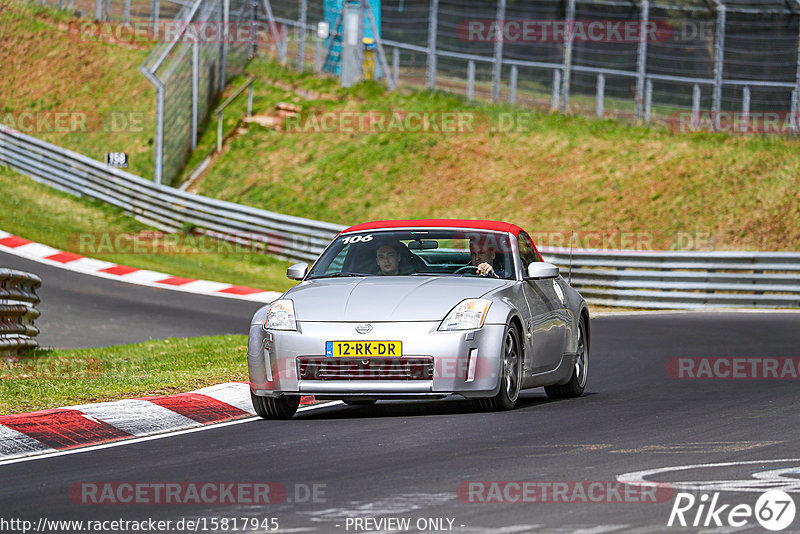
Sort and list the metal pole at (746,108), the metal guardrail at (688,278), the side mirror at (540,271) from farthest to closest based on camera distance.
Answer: the metal pole at (746,108) → the metal guardrail at (688,278) → the side mirror at (540,271)

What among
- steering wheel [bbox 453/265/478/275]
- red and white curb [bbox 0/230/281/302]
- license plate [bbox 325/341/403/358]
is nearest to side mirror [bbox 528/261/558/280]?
steering wheel [bbox 453/265/478/275]

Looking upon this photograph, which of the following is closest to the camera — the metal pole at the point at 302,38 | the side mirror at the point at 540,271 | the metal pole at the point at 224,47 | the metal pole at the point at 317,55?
the side mirror at the point at 540,271

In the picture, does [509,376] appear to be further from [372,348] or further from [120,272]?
[120,272]

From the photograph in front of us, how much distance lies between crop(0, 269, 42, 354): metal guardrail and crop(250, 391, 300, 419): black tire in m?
4.50

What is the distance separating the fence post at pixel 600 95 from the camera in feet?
96.7

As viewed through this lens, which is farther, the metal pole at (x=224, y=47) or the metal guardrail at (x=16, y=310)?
the metal pole at (x=224, y=47)

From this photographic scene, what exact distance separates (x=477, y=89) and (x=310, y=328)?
80.4ft

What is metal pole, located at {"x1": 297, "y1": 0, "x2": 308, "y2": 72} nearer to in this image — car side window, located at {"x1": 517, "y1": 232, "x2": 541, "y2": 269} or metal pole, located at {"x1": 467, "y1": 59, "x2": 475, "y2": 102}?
metal pole, located at {"x1": 467, "y1": 59, "x2": 475, "y2": 102}

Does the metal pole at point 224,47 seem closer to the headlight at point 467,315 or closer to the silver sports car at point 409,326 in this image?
the silver sports car at point 409,326

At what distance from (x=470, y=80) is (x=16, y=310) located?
2072 cm

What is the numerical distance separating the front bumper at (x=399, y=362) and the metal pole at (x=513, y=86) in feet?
75.4

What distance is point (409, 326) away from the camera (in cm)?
902

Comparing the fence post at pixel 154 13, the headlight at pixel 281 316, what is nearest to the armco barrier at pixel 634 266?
the fence post at pixel 154 13

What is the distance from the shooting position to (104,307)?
20.2 meters
